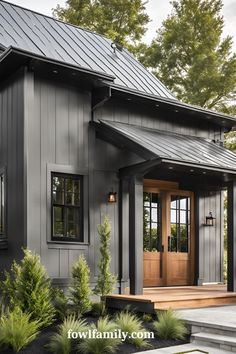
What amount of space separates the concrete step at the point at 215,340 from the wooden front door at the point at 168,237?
3815mm

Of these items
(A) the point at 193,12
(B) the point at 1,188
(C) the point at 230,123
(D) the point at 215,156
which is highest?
(A) the point at 193,12

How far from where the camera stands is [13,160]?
9242 mm

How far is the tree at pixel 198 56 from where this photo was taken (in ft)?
64.7

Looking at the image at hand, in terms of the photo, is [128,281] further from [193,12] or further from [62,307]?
[193,12]

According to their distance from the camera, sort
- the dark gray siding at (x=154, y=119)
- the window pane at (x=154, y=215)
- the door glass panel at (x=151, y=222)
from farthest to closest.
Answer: the window pane at (x=154, y=215) < the door glass panel at (x=151, y=222) < the dark gray siding at (x=154, y=119)

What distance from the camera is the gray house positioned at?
29.3ft

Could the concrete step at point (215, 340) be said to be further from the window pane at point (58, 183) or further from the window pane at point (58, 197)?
the window pane at point (58, 183)

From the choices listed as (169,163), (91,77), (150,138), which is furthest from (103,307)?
(91,77)

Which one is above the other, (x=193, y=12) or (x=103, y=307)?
(x=193, y=12)

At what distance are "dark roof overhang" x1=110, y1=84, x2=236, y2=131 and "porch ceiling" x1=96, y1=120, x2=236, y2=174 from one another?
543mm

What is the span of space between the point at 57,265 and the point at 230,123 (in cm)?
579

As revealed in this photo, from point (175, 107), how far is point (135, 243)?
3400 mm

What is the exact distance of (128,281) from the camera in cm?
995

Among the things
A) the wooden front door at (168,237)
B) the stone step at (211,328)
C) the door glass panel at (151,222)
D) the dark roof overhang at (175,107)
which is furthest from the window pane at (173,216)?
the stone step at (211,328)
